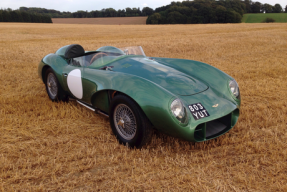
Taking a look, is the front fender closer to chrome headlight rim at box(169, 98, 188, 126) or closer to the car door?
the car door

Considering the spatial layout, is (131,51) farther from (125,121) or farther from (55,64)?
(125,121)

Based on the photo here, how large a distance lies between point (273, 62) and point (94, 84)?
7.43 metres

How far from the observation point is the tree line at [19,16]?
1895 inches

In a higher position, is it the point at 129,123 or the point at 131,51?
the point at 131,51

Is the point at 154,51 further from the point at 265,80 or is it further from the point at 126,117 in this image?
the point at 126,117

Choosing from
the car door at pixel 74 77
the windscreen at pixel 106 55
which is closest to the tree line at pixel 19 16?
the car door at pixel 74 77

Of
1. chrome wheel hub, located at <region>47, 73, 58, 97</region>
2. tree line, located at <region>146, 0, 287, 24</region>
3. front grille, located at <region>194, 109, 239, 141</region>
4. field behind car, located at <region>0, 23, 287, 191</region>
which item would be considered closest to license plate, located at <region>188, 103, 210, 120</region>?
front grille, located at <region>194, 109, 239, 141</region>

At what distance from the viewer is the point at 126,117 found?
9.77 ft

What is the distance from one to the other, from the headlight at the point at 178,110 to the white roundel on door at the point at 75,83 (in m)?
1.67

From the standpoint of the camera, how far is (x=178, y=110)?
2.67 metres

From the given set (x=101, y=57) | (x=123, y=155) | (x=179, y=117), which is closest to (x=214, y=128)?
(x=179, y=117)

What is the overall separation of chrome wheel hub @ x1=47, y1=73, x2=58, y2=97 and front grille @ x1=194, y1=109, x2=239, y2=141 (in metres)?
2.97

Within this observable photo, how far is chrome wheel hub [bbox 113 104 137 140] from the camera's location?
9.66 ft

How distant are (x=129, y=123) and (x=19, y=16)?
57.1m
